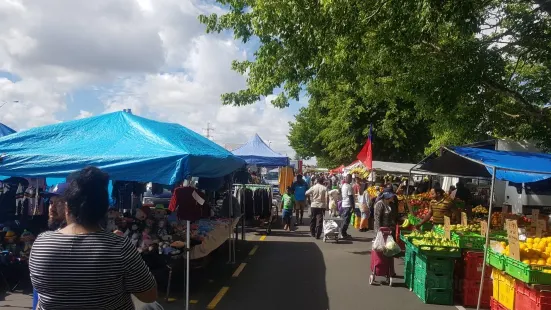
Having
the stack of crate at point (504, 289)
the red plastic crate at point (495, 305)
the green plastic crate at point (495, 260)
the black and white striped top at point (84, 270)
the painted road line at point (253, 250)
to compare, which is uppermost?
the black and white striped top at point (84, 270)

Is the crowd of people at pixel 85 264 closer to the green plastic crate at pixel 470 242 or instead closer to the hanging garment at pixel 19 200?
the green plastic crate at pixel 470 242

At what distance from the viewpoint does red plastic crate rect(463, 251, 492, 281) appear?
7.32 metres

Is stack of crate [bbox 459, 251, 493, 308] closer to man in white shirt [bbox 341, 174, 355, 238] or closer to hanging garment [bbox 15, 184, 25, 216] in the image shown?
man in white shirt [bbox 341, 174, 355, 238]

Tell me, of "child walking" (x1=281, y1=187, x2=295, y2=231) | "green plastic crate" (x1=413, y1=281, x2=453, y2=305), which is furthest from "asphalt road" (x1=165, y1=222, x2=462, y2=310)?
"child walking" (x1=281, y1=187, x2=295, y2=231)

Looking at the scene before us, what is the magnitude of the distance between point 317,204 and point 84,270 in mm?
11635

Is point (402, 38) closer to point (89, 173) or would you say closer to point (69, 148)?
point (69, 148)

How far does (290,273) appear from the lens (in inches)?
364

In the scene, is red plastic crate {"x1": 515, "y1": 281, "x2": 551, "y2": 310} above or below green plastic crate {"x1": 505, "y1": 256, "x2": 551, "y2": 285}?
below

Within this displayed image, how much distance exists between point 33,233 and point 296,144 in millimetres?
43242

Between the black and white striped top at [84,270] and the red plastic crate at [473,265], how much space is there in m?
6.27

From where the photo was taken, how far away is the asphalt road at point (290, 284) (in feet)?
23.4

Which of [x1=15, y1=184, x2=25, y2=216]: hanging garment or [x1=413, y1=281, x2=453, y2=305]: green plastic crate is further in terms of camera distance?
[x1=15, y1=184, x2=25, y2=216]: hanging garment

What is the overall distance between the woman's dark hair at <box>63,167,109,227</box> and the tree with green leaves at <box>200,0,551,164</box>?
6063 mm

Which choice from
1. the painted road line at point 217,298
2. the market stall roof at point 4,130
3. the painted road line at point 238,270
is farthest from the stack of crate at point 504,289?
the market stall roof at point 4,130
